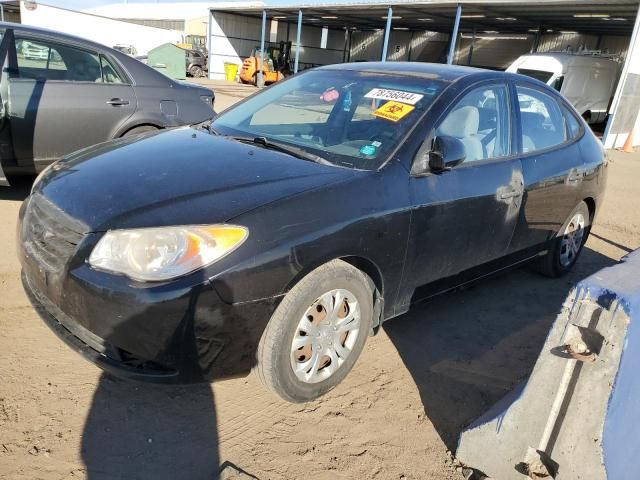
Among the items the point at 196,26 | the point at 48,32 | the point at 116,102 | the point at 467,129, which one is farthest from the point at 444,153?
the point at 196,26

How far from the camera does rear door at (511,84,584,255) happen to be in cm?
368

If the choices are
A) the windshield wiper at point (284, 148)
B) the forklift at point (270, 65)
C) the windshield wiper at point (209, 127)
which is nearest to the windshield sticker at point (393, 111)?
the windshield wiper at point (284, 148)

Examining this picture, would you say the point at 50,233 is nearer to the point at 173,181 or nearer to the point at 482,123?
the point at 173,181

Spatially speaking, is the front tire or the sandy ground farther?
the front tire

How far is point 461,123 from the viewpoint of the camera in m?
3.25

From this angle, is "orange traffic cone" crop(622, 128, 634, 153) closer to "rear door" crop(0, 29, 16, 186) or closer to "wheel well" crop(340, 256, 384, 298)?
"wheel well" crop(340, 256, 384, 298)

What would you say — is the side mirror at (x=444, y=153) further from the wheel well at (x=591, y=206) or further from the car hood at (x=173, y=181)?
the wheel well at (x=591, y=206)

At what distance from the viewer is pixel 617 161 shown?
12445 millimetres

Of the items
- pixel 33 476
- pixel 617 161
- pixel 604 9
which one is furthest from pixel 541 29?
pixel 33 476

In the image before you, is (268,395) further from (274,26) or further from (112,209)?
(274,26)

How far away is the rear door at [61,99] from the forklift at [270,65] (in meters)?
22.5

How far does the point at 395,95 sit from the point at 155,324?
198 cm

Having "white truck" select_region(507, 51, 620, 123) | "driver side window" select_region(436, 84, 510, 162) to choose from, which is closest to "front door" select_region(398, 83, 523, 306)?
"driver side window" select_region(436, 84, 510, 162)

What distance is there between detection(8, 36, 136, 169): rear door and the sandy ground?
1669 mm
